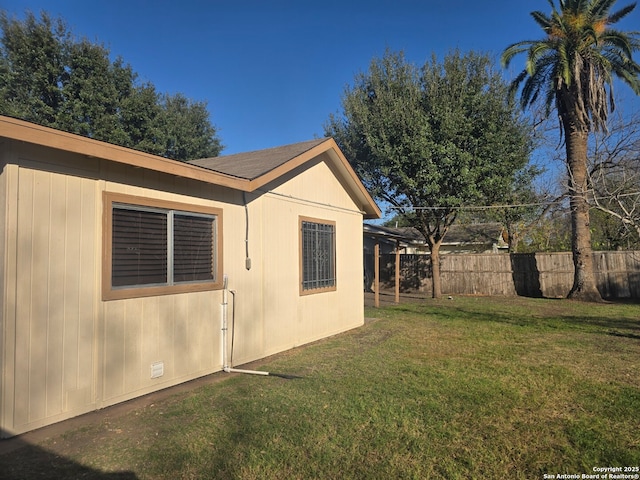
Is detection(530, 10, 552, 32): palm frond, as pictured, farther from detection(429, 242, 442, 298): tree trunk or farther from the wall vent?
the wall vent

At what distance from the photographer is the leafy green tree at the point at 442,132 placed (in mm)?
14344

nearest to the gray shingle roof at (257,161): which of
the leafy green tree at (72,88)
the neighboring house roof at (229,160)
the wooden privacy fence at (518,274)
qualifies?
the neighboring house roof at (229,160)

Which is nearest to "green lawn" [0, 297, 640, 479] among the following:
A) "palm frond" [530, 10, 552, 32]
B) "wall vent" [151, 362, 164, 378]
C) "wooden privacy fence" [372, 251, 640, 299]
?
"wall vent" [151, 362, 164, 378]

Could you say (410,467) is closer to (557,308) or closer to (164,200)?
(164,200)

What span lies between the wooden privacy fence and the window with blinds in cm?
1491

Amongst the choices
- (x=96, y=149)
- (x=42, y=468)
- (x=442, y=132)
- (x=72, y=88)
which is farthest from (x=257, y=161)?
(x=72, y=88)

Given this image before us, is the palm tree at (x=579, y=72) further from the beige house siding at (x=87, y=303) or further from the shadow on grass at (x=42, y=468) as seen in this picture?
the shadow on grass at (x=42, y=468)

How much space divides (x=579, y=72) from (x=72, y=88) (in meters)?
20.4

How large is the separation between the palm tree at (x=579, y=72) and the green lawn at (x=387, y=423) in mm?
8764

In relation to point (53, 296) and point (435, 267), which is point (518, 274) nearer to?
point (435, 267)

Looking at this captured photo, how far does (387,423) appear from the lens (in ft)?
13.9

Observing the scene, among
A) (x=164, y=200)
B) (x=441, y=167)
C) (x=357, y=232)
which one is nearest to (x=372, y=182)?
(x=441, y=167)

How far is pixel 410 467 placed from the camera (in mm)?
3375

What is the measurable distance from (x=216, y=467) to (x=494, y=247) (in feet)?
86.8
